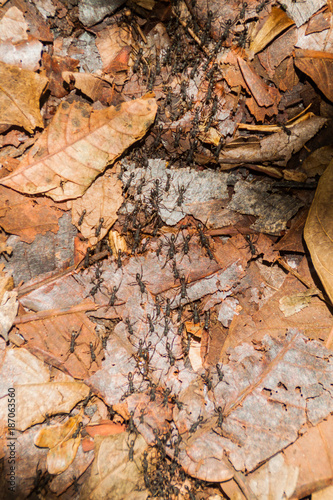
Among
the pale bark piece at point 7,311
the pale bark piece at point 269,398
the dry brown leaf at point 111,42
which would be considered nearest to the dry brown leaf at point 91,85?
the dry brown leaf at point 111,42

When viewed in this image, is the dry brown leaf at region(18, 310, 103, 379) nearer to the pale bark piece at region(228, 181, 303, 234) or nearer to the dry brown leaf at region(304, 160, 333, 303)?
the pale bark piece at region(228, 181, 303, 234)

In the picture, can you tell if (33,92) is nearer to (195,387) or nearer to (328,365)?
(195,387)

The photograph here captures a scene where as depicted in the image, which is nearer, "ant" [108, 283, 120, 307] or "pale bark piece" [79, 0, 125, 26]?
"ant" [108, 283, 120, 307]

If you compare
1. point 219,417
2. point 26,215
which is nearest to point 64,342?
point 26,215

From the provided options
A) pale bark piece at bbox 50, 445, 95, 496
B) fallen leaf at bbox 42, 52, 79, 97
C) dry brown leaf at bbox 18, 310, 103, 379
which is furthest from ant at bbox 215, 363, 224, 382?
Result: fallen leaf at bbox 42, 52, 79, 97

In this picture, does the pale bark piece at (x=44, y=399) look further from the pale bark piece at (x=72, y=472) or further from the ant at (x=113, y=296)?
the ant at (x=113, y=296)

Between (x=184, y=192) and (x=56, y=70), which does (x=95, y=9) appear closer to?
(x=56, y=70)
